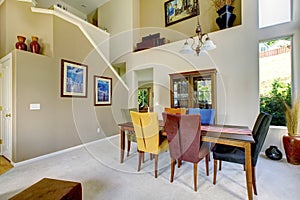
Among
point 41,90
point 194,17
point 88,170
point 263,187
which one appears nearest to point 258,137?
point 263,187

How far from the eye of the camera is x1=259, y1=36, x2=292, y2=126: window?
3.27 metres

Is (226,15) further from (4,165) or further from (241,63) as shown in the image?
(4,165)

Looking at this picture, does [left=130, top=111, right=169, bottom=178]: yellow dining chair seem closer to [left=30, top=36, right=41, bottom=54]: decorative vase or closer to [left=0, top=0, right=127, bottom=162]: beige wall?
[left=0, top=0, right=127, bottom=162]: beige wall

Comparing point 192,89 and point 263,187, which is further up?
point 192,89

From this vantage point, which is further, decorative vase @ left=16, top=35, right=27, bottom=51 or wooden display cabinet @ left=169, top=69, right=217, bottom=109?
wooden display cabinet @ left=169, top=69, right=217, bottom=109

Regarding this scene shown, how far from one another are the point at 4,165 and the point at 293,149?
17.5ft

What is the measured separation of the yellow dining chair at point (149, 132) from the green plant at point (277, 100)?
8.45 ft

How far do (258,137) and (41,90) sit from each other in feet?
13.1

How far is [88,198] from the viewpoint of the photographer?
6.25 feet

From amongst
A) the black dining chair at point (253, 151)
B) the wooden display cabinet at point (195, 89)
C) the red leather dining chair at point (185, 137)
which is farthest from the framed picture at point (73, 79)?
the black dining chair at point (253, 151)

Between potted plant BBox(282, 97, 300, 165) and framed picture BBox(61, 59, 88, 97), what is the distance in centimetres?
465

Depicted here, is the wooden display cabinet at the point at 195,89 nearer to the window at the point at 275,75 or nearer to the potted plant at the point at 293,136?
the window at the point at 275,75

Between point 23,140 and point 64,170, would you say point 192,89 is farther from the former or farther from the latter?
point 23,140

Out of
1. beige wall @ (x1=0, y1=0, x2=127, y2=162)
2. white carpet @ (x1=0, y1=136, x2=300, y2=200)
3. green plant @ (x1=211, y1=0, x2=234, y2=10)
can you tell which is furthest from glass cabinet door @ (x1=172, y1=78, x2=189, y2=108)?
beige wall @ (x1=0, y1=0, x2=127, y2=162)
